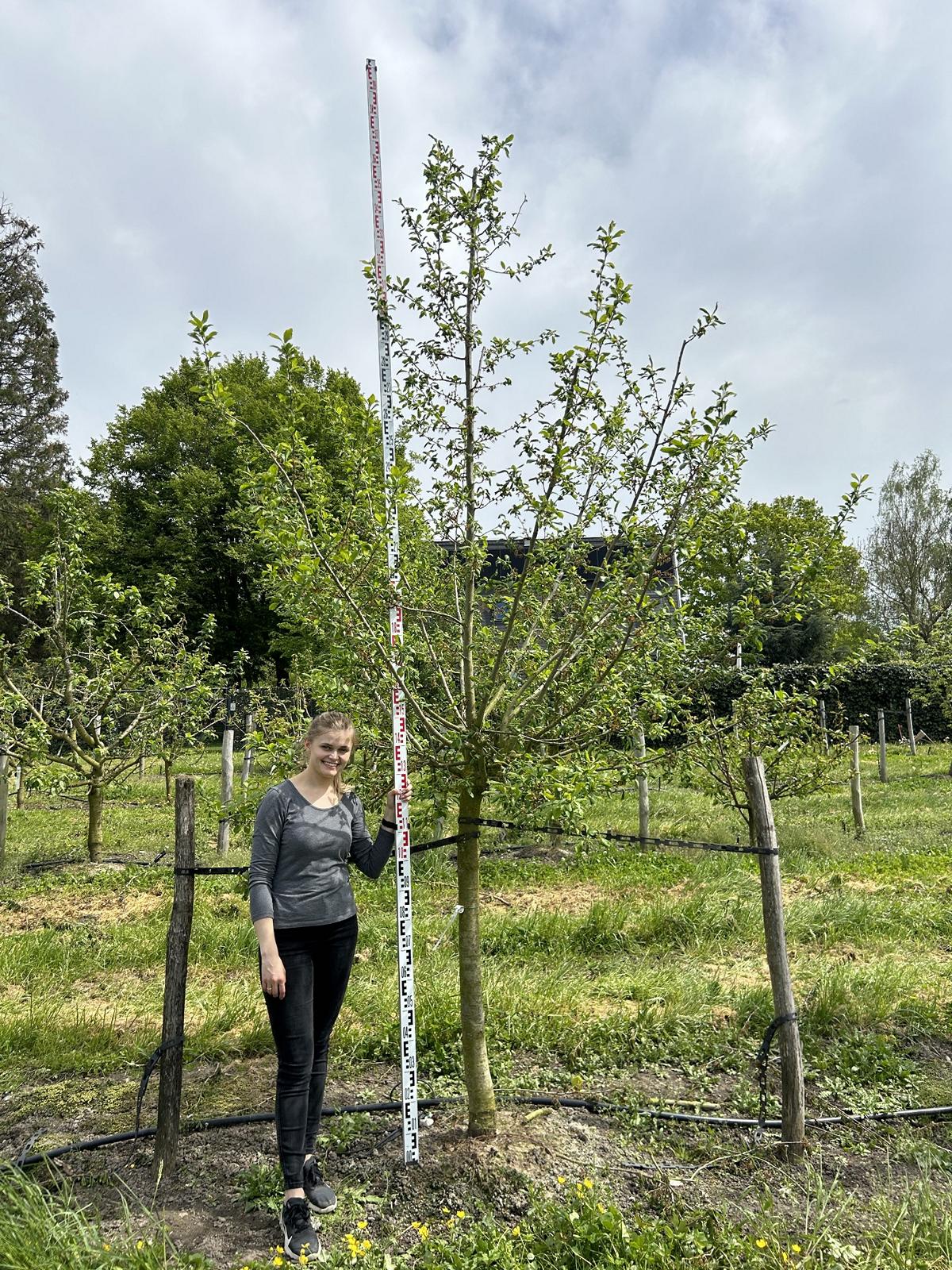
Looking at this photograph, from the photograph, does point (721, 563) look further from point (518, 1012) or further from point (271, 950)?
point (518, 1012)

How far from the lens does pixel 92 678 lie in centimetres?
1083

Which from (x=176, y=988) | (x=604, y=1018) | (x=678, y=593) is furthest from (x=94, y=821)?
(x=678, y=593)

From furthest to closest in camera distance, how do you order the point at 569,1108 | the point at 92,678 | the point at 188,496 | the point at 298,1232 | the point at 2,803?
the point at 188,496 < the point at 92,678 < the point at 2,803 < the point at 569,1108 < the point at 298,1232

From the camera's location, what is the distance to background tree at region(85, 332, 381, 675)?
82.8 feet

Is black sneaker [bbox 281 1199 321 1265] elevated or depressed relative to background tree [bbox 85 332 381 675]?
depressed

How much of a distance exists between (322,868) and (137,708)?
8854mm

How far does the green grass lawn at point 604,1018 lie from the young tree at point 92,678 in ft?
5.59

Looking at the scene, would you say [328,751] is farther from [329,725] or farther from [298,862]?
[298,862]

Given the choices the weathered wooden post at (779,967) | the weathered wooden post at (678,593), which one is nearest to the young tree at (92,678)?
the weathered wooden post at (678,593)

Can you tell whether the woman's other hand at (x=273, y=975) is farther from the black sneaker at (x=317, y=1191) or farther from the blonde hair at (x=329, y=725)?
the black sneaker at (x=317, y=1191)

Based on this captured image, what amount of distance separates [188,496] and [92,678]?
51.2ft

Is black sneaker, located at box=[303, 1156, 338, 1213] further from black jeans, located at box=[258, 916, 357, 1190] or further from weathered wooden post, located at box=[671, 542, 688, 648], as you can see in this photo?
weathered wooden post, located at box=[671, 542, 688, 648]

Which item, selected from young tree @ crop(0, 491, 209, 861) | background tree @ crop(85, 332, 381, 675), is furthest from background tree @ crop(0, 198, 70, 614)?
young tree @ crop(0, 491, 209, 861)

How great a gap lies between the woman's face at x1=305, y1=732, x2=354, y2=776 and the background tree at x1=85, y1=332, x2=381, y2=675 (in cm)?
2094
